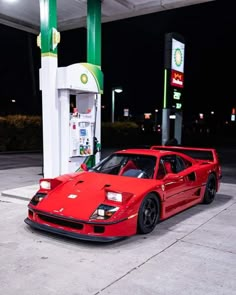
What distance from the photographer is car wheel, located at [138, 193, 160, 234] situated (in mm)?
4637

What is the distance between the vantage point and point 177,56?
1023 cm

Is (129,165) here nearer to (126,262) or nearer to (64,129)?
(126,262)

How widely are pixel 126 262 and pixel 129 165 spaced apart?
2268 millimetres

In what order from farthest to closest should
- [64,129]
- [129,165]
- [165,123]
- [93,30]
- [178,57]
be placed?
1. [178,57]
2. [165,123]
3. [93,30]
4. [64,129]
5. [129,165]

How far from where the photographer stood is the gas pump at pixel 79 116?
7.49 meters

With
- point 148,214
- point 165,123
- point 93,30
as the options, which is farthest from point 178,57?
point 148,214

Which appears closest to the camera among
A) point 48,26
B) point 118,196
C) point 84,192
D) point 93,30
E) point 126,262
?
point 126,262

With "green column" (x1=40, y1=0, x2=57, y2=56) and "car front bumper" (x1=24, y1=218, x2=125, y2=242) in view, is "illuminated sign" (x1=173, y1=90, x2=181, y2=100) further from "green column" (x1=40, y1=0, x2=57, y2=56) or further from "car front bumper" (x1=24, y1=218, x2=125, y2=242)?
"car front bumper" (x1=24, y1=218, x2=125, y2=242)

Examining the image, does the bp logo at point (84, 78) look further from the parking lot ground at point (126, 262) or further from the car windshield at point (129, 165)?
the parking lot ground at point (126, 262)

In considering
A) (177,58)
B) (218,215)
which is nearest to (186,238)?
(218,215)

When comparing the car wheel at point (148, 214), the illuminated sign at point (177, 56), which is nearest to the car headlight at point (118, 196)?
the car wheel at point (148, 214)

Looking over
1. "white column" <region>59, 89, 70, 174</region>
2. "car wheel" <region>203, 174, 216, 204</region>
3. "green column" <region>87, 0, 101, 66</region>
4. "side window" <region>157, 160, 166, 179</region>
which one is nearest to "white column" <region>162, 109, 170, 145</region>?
"green column" <region>87, 0, 101, 66</region>

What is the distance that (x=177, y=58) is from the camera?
403 inches

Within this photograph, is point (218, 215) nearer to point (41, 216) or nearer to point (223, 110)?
point (41, 216)
